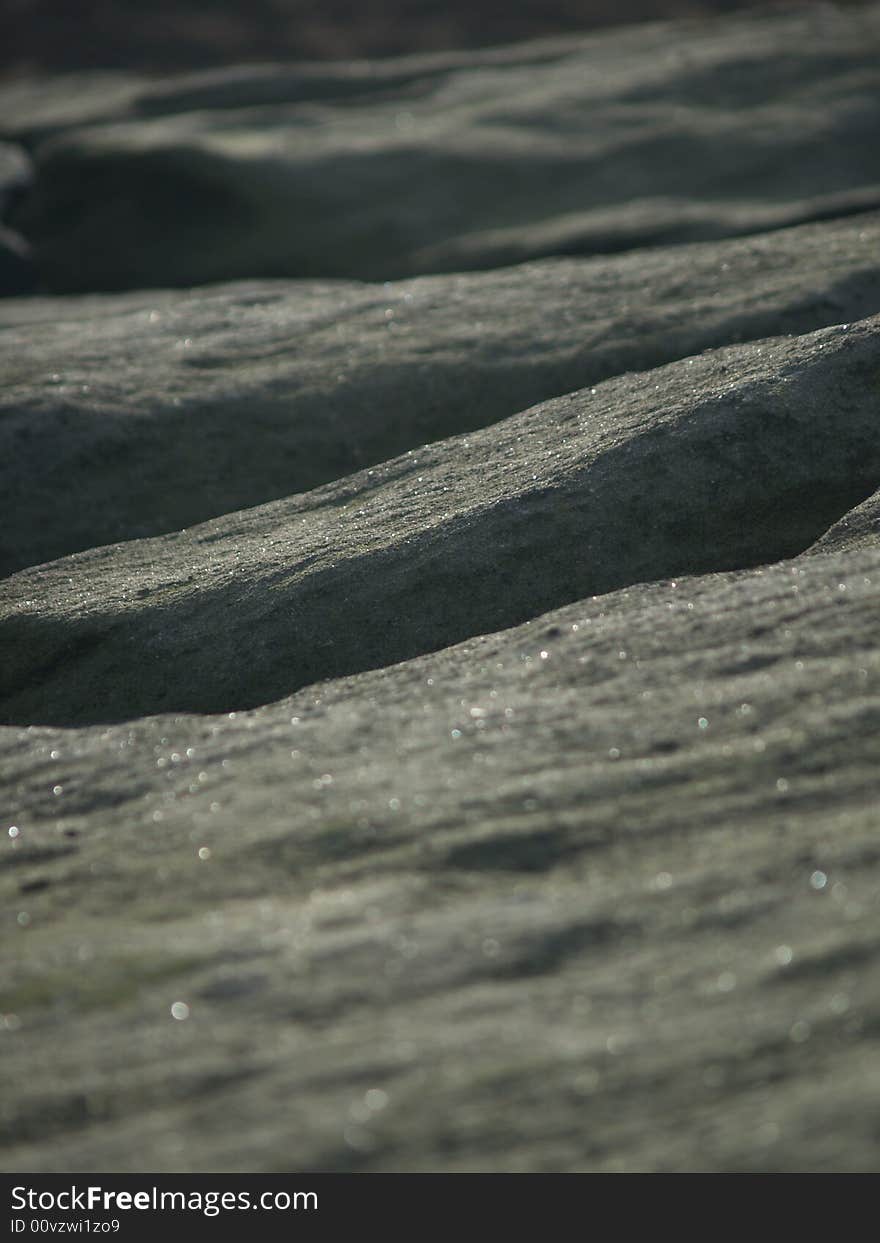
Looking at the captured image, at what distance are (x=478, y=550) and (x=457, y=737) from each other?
2.42 feet

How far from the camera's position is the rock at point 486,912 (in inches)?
52.4

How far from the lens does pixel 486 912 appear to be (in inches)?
63.1

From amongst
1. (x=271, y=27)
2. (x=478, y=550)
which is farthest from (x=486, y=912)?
(x=271, y=27)

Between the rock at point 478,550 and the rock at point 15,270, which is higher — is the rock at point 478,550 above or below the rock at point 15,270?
below

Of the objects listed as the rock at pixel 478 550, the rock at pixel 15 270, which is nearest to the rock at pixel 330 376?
the rock at pixel 478 550

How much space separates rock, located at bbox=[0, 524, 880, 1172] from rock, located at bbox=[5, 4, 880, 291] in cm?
391

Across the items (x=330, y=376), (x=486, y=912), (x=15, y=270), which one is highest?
(x=15, y=270)

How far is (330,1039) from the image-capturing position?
56.8 inches

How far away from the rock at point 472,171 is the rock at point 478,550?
2912 mm

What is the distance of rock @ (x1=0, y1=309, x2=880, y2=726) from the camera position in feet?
8.45

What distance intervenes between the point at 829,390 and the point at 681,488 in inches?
17.5

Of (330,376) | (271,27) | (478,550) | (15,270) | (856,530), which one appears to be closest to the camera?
(856,530)

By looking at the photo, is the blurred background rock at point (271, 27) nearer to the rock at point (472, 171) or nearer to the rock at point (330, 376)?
the rock at point (472, 171)

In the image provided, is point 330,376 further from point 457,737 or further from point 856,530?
point 457,737
